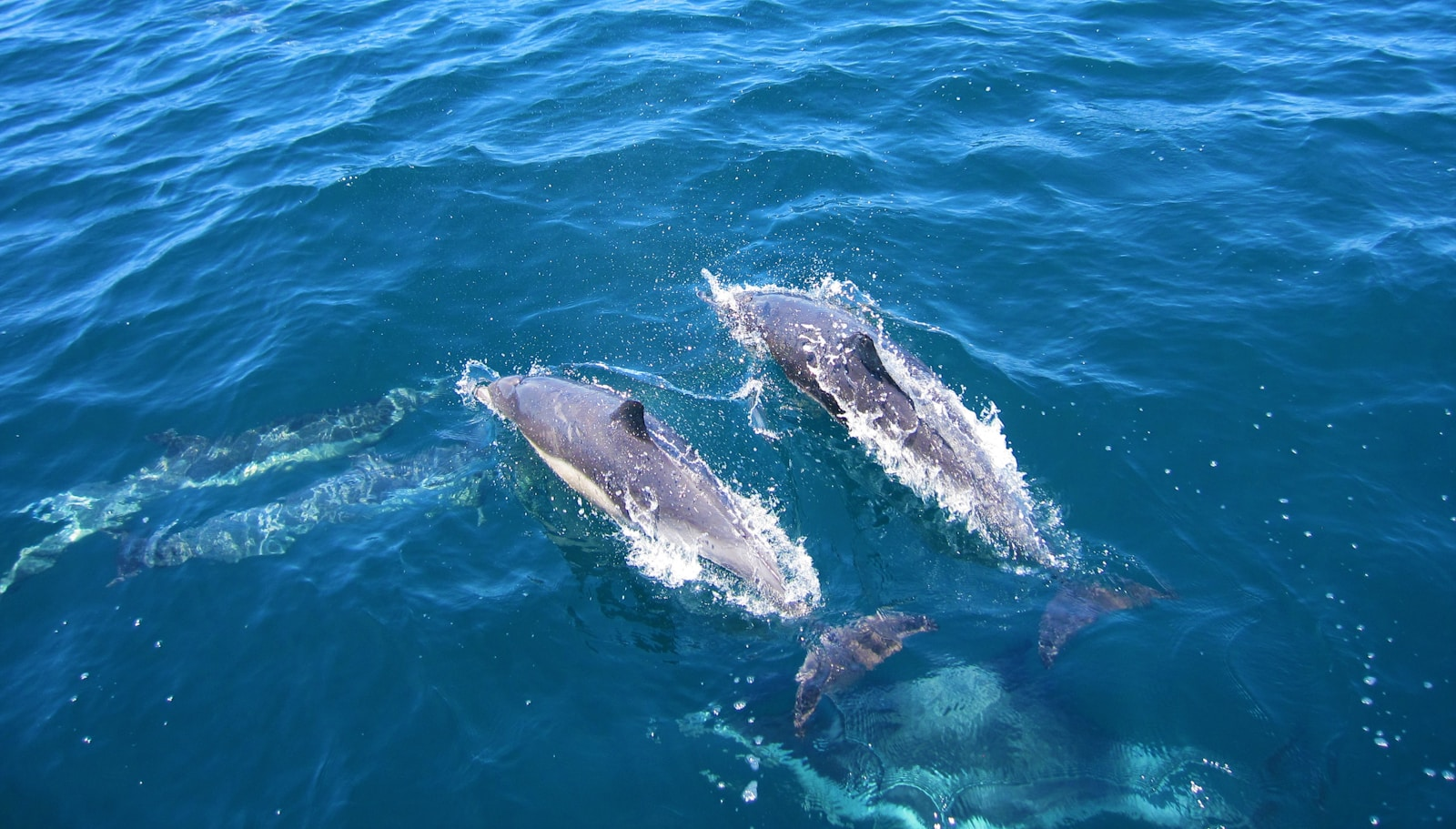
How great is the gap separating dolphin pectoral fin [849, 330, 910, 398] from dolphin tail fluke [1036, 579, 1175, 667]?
366 cm

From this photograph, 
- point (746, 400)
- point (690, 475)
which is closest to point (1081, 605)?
point (690, 475)

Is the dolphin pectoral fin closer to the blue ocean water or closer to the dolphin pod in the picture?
the dolphin pod

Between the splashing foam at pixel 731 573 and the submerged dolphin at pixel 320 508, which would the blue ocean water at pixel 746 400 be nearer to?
the submerged dolphin at pixel 320 508

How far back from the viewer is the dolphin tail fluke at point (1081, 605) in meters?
9.72

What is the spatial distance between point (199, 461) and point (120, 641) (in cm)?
370

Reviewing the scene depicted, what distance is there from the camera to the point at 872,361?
12141mm

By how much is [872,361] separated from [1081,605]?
14.2 feet

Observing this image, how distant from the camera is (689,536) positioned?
11148mm

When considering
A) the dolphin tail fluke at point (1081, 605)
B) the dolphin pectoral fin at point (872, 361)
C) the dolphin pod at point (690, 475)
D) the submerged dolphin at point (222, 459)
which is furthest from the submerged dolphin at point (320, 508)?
the dolphin tail fluke at point (1081, 605)

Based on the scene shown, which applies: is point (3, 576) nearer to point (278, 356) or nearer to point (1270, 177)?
point (278, 356)

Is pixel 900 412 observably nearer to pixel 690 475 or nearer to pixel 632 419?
pixel 690 475

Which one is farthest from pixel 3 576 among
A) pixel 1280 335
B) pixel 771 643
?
pixel 1280 335

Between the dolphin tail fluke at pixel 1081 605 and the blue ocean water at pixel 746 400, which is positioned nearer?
the blue ocean water at pixel 746 400

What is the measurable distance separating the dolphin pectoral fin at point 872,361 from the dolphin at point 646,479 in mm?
2738
